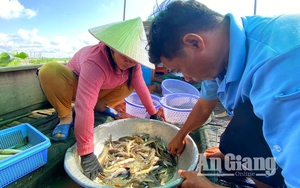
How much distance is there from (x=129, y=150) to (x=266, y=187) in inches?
48.2

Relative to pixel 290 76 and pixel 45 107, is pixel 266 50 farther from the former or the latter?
pixel 45 107

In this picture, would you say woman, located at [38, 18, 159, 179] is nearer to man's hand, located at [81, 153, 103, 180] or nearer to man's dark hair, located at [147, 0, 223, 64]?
man's hand, located at [81, 153, 103, 180]

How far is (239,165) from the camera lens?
1591mm

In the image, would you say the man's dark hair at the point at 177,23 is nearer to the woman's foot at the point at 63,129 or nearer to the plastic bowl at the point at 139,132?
the plastic bowl at the point at 139,132

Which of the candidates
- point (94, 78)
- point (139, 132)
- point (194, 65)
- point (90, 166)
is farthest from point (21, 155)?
point (194, 65)

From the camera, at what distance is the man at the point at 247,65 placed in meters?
0.76

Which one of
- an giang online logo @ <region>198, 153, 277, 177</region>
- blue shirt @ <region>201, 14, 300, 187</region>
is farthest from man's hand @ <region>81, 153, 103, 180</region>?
blue shirt @ <region>201, 14, 300, 187</region>

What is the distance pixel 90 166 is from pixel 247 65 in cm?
138

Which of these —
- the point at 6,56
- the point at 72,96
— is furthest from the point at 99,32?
the point at 6,56

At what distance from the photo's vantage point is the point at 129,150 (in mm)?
2023

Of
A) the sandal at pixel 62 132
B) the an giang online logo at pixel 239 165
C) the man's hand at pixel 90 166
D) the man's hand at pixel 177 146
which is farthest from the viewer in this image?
the sandal at pixel 62 132

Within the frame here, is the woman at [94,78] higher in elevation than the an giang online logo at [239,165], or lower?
higher

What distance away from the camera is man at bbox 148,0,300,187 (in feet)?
2.51

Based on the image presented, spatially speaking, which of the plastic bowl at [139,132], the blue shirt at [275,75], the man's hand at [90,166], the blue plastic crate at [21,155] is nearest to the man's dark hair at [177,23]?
the blue shirt at [275,75]
